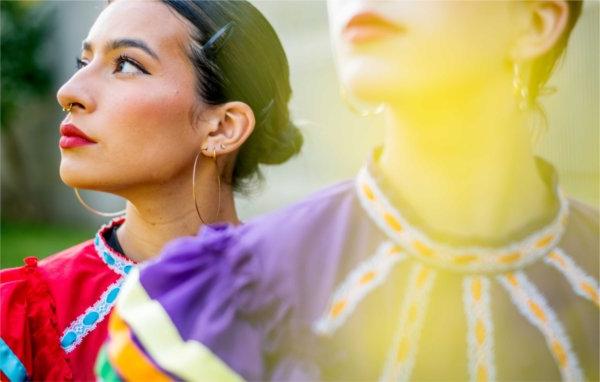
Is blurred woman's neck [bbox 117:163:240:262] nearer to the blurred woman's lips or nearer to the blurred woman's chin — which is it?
the blurred woman's chin

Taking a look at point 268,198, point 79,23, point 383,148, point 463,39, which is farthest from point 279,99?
point 79,23

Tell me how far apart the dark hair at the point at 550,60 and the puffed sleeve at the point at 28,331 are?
837mm

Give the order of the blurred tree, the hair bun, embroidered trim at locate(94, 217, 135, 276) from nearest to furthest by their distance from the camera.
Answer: embroidered trim at locate(94, 217, 135, 276), the hair bun, the blurred tree

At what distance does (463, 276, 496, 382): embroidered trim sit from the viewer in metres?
0.83

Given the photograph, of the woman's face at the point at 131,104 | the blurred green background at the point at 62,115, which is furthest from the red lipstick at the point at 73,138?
the blurred green background at the point at 62,115

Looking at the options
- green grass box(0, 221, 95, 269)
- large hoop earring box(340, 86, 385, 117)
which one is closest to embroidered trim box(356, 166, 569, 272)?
large hoop earring box(340, 86, 385, 117)

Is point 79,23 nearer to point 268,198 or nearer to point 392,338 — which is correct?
point 268,198

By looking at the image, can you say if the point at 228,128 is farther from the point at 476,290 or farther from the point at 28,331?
the point at 476,290

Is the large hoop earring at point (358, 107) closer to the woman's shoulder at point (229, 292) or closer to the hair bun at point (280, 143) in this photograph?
the woman's shoulder at point (229, 292)

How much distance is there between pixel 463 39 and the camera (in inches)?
31.9

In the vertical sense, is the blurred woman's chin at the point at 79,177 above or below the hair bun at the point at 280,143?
above

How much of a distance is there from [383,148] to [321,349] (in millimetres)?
241

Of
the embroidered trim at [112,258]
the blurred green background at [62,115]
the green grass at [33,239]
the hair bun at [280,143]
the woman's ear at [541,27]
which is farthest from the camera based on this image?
the green grass at [33,239]

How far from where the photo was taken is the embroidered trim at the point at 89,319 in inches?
52.4
